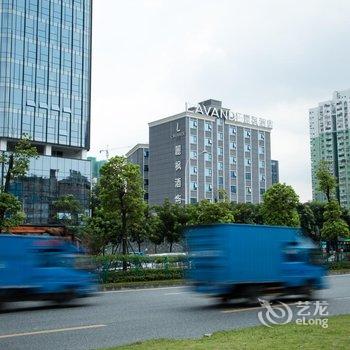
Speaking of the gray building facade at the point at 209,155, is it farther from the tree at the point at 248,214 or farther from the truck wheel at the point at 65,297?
the truck wheel at the point at 65,297

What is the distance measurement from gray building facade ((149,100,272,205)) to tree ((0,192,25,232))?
6312 cm

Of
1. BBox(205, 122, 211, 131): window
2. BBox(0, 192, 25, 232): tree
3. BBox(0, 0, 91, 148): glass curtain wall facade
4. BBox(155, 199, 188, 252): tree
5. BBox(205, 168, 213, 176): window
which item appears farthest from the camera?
BBox(205, 122, 211, 131): window

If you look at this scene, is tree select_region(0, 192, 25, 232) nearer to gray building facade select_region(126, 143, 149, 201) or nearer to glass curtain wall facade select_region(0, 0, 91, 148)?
glass curtain wall facade select_region(0, 0, 91, 148)

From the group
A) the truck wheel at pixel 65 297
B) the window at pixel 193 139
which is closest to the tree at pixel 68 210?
the window at pixel 193 139

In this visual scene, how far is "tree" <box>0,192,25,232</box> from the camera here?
24141 mm

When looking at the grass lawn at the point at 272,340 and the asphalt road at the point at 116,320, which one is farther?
the asphalt road at the point at 116,320

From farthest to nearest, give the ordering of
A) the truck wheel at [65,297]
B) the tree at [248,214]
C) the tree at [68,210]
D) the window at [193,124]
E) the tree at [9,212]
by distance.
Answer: the window at [193,124]
the tree at [248,214]
the tree at [68,210]
the tree at [9,212]
the truck wheel at [65,297]

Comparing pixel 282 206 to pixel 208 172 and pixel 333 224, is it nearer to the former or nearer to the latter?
pixel 333 224

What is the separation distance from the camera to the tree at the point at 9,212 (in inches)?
950

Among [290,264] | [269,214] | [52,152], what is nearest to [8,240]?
[290,264]

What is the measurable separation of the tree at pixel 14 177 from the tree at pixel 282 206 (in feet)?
70.2

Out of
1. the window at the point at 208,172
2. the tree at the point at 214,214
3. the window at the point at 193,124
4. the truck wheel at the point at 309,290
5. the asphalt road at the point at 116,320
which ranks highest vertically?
the window at the point at 193,124

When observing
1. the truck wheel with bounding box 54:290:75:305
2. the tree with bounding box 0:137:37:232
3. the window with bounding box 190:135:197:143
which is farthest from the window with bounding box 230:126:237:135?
the truck wheel with bounding box 54:290:75:305

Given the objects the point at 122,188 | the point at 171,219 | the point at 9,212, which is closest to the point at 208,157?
the point at 171,219
